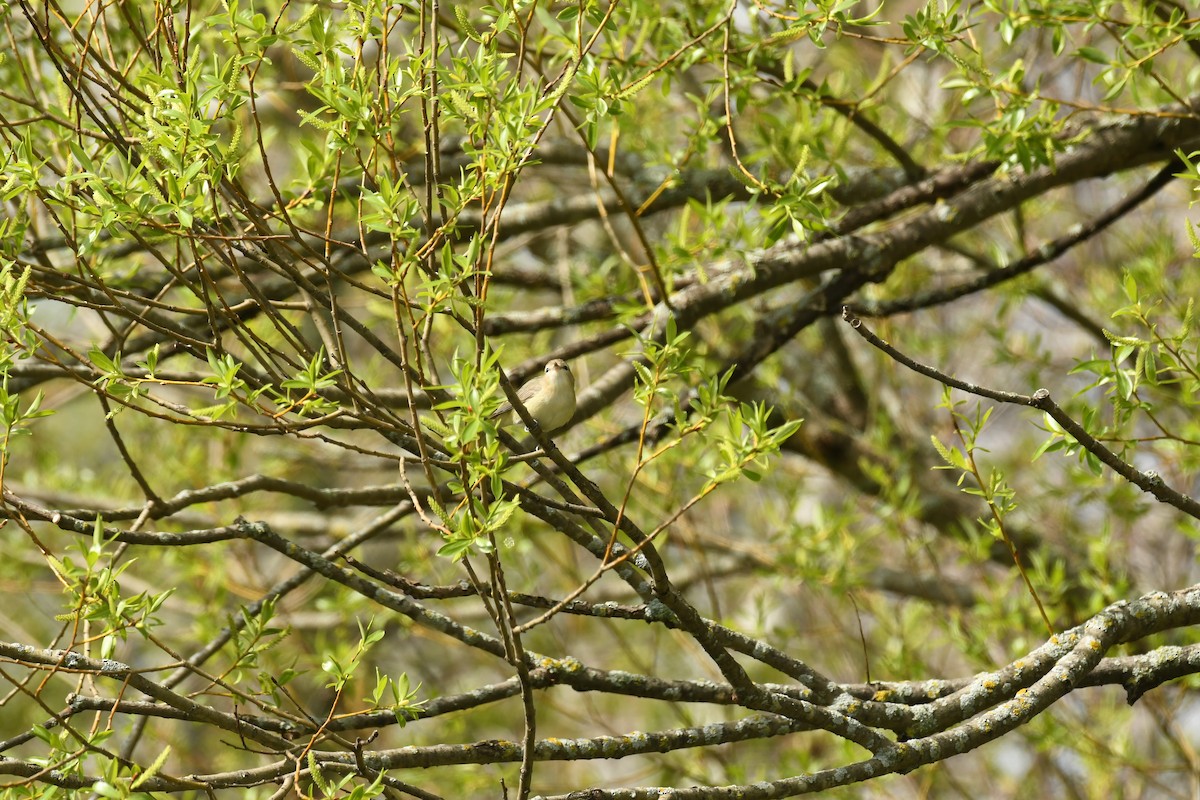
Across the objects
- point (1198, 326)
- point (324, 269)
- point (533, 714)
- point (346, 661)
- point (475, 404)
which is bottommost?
point (533, 714)

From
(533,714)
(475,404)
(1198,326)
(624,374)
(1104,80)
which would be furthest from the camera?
(1198,326)

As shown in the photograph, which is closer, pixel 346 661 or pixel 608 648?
pixel 346 661

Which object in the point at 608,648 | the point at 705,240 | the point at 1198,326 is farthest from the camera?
the point at 608,648

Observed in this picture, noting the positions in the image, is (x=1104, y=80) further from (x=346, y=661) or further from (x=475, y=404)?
(x=346, y=661)

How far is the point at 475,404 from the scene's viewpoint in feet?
5.88

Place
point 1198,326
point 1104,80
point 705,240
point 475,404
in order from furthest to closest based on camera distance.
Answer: point 1198,326
point 705,240
point 1104,80
point 475,404

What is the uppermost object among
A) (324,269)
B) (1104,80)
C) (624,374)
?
(1104,80)

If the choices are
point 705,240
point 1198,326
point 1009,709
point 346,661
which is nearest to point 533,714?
point 346,661

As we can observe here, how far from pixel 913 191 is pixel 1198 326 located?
1.24 metres

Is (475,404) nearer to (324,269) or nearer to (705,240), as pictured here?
(324,269)

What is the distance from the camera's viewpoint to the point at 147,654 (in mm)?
8344

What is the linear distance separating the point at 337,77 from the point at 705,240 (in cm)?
161

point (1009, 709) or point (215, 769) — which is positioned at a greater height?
point (215, 769)

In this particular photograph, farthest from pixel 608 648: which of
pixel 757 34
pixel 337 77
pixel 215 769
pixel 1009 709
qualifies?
pixel 337 77
